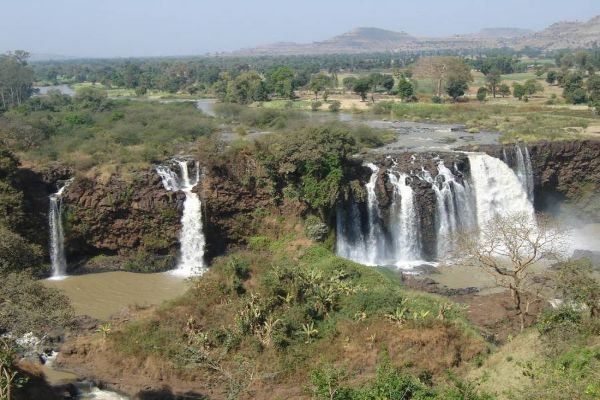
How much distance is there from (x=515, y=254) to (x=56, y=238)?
56.2 feet

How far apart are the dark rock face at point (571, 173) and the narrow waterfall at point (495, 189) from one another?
1233mm

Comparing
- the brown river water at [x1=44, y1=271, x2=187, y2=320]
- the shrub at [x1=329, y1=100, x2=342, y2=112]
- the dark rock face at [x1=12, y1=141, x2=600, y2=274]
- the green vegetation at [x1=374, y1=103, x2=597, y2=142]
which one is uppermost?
the shrub at [x1=329, y1=100, x2=342, y2=112]

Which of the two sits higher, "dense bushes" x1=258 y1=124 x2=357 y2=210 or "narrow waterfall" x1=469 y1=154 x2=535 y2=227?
"dense bushes" x1=258 y1=124 x2=357 y2=210

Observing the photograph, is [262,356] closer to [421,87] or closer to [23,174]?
[23,174]

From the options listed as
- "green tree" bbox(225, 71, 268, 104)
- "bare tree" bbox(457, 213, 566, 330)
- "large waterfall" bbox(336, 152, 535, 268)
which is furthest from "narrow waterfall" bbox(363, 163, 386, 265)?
"green tree" bbox(225, 71, 268, 104)

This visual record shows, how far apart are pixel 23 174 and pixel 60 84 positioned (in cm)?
9085

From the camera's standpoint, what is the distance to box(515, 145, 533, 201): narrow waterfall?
29.0 m

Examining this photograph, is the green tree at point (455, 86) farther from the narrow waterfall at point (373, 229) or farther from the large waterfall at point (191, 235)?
the large waterfall at point (191, 235)

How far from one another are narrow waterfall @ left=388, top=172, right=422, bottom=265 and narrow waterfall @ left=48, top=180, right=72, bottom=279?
13.4 metres

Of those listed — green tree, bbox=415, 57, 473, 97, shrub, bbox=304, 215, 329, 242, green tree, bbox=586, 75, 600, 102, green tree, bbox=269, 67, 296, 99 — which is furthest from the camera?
green tree, bbox=269, 67, 296, 99

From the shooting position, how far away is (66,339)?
17.1m

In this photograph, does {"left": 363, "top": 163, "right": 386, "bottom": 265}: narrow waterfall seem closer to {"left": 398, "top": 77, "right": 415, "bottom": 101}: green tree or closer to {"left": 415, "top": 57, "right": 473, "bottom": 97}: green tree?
{"left": 398, "top": 77, "right": 415, "bottom": 101}: green tree

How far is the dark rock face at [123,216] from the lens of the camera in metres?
24.5

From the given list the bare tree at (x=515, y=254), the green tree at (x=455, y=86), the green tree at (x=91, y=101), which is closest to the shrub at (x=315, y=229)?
the bare tree at (x=515, y=254)
